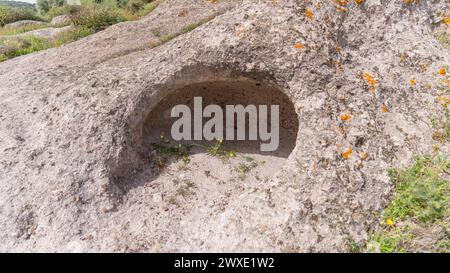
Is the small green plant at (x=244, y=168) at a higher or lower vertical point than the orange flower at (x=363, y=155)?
lower

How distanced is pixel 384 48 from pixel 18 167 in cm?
562

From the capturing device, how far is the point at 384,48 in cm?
497

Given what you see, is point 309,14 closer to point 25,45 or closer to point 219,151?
point 219,151

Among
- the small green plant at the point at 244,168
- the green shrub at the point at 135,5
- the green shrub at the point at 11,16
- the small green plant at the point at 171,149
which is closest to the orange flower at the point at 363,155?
the small green plant at the point at 244,168

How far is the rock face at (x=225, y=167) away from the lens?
3.57 metres

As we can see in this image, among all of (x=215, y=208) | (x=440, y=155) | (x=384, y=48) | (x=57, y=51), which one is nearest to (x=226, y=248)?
(x=215, y=208)

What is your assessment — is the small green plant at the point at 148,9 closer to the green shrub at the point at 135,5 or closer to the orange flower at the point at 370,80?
the green shrub at the point at 135,5

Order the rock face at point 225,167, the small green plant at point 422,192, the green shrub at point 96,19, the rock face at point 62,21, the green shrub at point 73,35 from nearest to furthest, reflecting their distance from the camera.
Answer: the small green plant at point 422,192, the rock face at point 225,167, the green shrub at point 73,35, the green shrub at point 96,19, the rock face at point 62,21

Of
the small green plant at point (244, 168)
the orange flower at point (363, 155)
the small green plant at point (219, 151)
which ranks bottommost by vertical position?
the small green plant at point (244, 168)

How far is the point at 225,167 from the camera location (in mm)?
5031

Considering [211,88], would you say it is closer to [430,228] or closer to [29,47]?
[430,228]

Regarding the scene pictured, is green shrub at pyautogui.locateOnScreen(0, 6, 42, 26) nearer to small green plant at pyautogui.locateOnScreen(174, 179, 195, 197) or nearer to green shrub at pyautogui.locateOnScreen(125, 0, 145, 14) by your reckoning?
green shrub at pyautogui.locateOnScreen(125, 0, 145, 14)

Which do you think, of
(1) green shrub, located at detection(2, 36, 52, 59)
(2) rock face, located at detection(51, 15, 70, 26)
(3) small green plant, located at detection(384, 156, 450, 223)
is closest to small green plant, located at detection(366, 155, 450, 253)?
(3) small green plant, located at detection(384, 156, 450, 223)

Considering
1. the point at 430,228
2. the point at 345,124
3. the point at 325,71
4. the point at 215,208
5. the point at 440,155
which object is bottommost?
the point at 215,208
